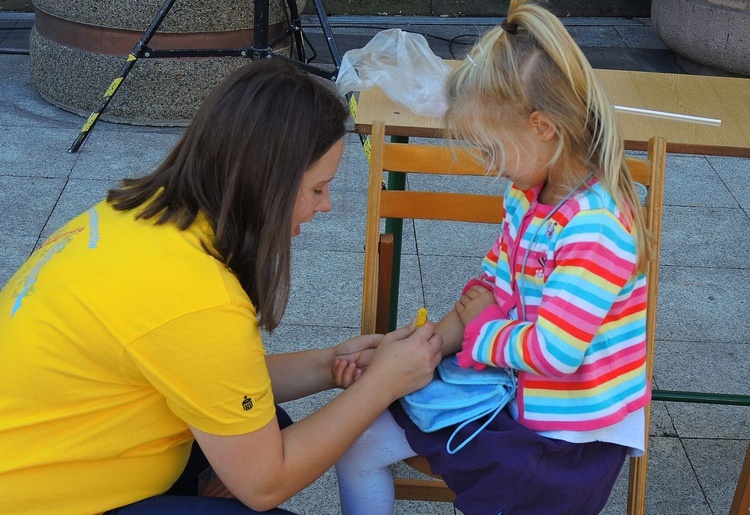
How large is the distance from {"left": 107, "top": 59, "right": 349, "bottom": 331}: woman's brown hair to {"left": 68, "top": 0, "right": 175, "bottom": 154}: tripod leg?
259 centimetres

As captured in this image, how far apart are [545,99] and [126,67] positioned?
3.03 m

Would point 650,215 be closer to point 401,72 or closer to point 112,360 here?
point 401,72

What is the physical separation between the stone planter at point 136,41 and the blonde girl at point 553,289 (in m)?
3.20

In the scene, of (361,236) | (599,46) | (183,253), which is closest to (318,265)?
(361,236)

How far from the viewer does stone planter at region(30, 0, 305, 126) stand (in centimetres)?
448

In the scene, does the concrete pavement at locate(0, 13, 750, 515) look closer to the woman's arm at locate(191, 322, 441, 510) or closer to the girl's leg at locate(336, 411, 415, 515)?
the girl's leg at locate(336, 411, 415, 515)

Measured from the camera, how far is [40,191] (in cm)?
383

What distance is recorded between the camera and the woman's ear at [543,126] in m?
1.46

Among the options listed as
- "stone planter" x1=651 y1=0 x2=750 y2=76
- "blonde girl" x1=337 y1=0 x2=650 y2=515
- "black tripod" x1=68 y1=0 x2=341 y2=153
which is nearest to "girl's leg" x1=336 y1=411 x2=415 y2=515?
"blonde girl" x1=337 y1=0 x2=650 y2=515

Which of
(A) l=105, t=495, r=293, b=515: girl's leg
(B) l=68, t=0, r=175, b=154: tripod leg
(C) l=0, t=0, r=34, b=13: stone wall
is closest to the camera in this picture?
(A) l=105, t=495, r=293, b=515: girl's leg

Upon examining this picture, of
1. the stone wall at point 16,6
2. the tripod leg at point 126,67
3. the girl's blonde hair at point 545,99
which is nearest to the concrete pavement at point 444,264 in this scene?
the tripod leg at point 126,67

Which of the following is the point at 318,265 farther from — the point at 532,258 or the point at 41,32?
the point at 41,32

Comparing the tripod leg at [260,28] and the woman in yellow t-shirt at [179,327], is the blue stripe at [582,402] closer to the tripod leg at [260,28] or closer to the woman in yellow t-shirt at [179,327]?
the woman in yellow t-shirt at [179,327]

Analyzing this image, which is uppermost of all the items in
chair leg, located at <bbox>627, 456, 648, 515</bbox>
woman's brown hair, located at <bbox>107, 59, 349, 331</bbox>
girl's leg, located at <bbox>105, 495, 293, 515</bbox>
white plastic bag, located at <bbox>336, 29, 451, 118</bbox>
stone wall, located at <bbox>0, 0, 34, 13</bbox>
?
woman's brown hair, located at <bbox>107, 59, 349, 331</bbox>
